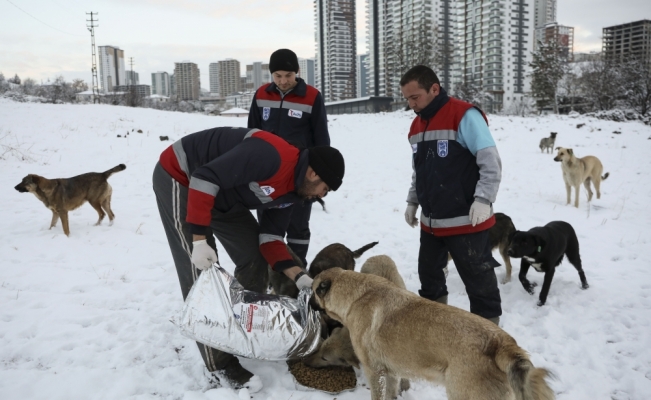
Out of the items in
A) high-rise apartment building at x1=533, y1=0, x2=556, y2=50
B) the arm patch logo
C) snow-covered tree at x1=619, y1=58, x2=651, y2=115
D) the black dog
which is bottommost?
the black dog

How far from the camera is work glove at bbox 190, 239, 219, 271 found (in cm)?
271

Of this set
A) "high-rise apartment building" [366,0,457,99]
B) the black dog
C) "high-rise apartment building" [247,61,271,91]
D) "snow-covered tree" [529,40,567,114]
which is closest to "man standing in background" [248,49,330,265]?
the black dog

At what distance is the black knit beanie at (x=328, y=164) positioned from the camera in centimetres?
264

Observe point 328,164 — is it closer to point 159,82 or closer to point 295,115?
point 295,115

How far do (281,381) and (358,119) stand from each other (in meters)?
24.8

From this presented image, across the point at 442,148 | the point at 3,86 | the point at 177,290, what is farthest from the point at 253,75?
the point at 442,148

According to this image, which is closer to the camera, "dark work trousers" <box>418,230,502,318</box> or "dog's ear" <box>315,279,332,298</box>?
"dog's ear" <box>315,279,332,298</box>

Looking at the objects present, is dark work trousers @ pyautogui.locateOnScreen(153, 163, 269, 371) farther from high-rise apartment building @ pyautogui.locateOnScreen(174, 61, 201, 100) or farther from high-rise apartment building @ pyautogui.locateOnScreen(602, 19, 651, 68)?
high-rise apartment building @ pyautogui.locateOnScreen(174, 61, 201, 100)

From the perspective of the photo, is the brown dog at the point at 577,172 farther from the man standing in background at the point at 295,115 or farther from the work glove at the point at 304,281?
the work glove at the point at 304,281

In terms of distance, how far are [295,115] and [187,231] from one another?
2.01m

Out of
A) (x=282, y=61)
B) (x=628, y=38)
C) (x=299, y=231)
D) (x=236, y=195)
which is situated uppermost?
(x=628, y=38)

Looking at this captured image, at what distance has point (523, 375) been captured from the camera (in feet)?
6.31

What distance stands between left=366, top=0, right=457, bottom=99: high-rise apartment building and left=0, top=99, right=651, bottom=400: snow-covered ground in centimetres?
3559

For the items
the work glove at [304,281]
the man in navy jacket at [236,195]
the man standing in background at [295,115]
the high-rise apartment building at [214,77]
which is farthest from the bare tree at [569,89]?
the high-rise apartment building at [214,77]
